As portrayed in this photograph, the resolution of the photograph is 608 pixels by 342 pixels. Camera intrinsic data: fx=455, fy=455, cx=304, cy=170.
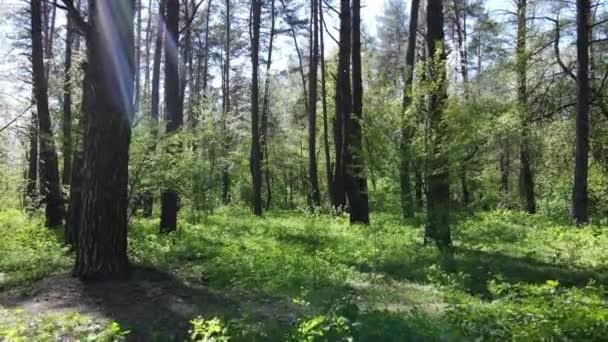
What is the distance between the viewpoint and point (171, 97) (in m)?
10.4

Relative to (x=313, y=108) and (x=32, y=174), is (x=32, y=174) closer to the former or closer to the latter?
(x=32, y=174)

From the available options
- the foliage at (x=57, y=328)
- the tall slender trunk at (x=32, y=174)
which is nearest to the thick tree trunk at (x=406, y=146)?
the foliage at (x=57, y=328)

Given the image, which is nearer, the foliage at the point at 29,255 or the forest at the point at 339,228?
the forest at the point at 339,228

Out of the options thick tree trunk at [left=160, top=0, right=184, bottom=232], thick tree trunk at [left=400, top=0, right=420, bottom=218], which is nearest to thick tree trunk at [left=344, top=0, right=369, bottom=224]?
thick tree trunk at [left=400, top=0, right=420, bottom=218]

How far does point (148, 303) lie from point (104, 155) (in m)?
2.01

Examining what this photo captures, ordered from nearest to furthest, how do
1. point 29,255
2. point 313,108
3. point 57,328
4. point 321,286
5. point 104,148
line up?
point 57,328 → point 321,286 → point 104,148 → point 29,255 → point 313,108

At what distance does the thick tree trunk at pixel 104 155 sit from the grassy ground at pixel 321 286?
367mm

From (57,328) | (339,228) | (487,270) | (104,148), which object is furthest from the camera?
(339,228)

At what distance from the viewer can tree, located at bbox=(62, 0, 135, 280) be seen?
19.0ft

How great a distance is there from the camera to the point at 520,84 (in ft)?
50.9

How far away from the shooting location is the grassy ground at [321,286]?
3393 mm

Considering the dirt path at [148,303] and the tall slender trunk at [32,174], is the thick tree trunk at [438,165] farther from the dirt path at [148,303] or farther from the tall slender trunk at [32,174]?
the tall slender trunk at [32,174]

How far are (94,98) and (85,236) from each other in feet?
5.77

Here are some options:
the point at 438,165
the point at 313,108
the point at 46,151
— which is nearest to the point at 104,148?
Result: the point at 438,165
